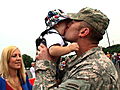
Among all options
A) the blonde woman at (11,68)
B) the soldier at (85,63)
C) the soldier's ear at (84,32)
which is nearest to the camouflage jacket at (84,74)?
the soldier at (85,63)

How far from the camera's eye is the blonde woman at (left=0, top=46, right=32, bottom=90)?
4.61 m

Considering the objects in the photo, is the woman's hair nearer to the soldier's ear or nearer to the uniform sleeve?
the uniform sleeve

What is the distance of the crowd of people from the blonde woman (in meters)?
2.24

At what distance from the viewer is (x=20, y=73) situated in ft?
16.0

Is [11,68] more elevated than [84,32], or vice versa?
[84,32]

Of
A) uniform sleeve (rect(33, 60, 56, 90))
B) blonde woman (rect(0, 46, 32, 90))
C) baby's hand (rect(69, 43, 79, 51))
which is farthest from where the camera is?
blonde woman (rect(0, 46, 32, 90))

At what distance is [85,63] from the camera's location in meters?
2.21

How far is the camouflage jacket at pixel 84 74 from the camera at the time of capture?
2.11 meters

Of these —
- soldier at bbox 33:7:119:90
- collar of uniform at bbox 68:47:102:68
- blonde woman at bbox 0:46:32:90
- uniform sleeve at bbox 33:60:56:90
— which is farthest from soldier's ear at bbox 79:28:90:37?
blonde woman at bbox 0:46:32:90

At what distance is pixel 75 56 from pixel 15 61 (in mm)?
2375

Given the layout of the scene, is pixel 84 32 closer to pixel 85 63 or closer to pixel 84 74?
pixel 85 63

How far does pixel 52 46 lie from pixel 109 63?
1.48ft

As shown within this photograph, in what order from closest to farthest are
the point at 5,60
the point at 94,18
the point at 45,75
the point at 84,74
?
the point at 84,74
the point at 45,75
the point at 94,18
the point at 5,60

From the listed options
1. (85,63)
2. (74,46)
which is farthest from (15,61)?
(85,63)
